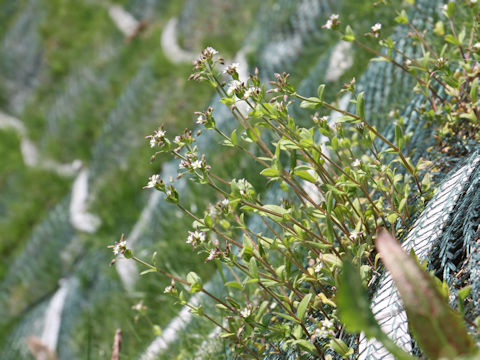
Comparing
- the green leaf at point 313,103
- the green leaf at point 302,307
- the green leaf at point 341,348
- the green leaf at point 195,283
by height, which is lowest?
the green leaf at point 341,348

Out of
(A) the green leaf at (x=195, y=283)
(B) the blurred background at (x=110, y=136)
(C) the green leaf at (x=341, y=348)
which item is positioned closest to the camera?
(C) the green leaf at (x=341, y=348)

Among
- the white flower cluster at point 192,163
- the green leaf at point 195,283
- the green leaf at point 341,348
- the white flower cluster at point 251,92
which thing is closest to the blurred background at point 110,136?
the green leaf at point 195,283

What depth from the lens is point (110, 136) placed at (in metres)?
5.49

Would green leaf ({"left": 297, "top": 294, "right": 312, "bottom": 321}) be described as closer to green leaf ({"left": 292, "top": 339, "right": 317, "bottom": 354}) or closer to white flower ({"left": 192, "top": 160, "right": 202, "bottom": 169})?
green leaf ({"left": 292, "top": 339, "right": 317, "bottom": 354})

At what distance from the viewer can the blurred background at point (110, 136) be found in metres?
3.35

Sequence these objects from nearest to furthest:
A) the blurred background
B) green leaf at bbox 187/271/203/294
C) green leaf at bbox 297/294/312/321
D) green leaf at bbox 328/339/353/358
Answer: green leaf at bbox 328/339/353/358 → green leaf at bbox 297/294/312/321 → green leaf at bbox 187/271/203/294 → the blurred background

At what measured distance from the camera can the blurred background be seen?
11.0 ft

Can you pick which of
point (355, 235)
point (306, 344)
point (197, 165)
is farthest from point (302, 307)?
point (197, 165)

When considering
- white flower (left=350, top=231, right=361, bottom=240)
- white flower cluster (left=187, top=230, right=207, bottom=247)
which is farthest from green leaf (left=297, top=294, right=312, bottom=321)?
white flower cluster (left=187, top=230, right=207, bottom=247)

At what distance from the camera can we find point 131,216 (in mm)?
4625

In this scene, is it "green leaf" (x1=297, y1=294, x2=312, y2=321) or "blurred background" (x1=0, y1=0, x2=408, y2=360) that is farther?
"blurred background" (x1=0, y1=0, x2=408, y2=360)

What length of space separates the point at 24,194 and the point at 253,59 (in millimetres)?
3441

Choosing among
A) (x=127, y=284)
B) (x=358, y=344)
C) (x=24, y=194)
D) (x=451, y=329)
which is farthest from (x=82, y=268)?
(x=451, y=329)

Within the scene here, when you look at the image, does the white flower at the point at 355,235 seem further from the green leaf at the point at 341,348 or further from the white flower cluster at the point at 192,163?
the white flower cluster at the point at 192,163
